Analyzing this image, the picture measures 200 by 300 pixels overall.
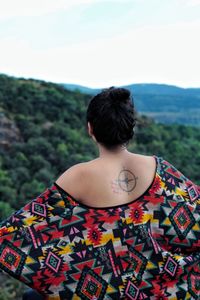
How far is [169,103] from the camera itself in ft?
312

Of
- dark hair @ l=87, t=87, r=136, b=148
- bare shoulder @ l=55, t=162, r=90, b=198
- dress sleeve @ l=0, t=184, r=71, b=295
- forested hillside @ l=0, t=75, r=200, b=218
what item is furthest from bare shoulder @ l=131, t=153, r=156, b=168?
forested hillside @ l=0, t=75, r=200, b=218

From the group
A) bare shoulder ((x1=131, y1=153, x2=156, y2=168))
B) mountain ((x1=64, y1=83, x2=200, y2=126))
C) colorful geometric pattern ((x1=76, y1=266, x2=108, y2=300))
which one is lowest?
mountain ((x1=64, y1=83, x2=200, y2=126))

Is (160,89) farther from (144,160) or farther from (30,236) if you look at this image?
(30,236)

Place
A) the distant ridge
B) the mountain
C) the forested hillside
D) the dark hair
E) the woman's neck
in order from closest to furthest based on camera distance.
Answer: the dark hair < the woman's neck < the forested hillside < the mountain < the distant ridge

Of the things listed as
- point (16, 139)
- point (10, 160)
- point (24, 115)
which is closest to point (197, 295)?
point (10, 160)

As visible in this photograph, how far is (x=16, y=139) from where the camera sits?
1078 inches

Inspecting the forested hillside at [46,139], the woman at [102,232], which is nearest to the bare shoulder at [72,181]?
the woman at [102,232]

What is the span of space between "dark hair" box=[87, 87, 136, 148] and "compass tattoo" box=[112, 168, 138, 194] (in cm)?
18

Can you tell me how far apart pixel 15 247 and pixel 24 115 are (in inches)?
1154

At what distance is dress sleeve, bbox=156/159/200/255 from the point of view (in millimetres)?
3303

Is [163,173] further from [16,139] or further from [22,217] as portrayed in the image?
[16,139]

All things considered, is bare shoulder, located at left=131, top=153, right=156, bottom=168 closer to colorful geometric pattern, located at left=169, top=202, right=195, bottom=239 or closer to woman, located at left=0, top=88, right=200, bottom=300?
woman, located at left=0, top=88, right=200, bottom=300

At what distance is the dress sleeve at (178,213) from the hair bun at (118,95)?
16.6 inches

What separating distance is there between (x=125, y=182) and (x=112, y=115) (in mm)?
349
